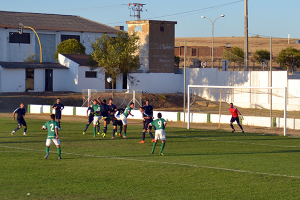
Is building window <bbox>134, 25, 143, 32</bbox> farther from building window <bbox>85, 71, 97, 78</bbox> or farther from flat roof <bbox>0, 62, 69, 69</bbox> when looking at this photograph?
flat roof <bbox>0, 62, 69, 69</bbox>

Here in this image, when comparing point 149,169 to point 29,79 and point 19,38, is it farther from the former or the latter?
point 19,38

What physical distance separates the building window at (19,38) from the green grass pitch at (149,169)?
49.4 meters

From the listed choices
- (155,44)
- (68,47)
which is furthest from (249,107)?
(68,47)

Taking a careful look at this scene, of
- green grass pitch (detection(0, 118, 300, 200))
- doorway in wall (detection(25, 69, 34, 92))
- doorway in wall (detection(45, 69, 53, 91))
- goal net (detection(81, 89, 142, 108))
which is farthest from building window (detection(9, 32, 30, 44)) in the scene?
green grass pitch (detection(0, 118, 300, 200))

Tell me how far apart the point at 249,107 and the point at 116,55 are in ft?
64.8

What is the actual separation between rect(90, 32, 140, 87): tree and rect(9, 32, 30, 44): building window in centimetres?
2047

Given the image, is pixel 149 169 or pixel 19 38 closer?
pixel 149 169

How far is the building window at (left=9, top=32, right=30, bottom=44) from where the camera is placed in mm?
67688

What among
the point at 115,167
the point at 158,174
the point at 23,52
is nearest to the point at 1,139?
the point at 115,167

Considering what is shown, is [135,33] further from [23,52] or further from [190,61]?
[190,61]

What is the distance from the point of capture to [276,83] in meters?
44.0

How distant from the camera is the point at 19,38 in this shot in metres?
68.5

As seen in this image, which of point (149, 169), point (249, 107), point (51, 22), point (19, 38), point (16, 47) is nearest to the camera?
point (149, 169)

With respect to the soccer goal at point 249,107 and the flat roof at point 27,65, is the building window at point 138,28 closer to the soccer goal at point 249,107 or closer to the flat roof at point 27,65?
the flat roof at point 27,65
